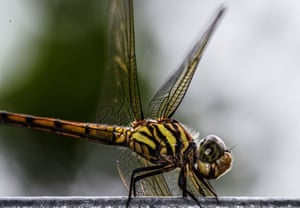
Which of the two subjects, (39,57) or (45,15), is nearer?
(39,57)

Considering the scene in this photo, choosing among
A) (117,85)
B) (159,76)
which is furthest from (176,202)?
(159,76)

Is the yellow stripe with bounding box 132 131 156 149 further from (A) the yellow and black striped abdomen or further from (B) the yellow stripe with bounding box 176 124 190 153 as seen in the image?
(B) the yellow stripe with bounding box 176 124 190 153

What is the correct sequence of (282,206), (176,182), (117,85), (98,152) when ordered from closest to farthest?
(282,206) → (176,182) → (117,85) → (98,152)

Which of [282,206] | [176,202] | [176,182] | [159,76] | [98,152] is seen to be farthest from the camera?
[159,76]

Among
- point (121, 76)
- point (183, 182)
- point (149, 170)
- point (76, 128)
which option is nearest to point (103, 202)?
point (183, 182)

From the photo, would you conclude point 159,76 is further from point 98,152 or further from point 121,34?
point 121,34

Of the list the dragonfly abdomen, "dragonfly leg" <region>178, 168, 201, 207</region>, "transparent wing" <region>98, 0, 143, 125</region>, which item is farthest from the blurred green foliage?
"dragonfly leg" <region>178, 168, 201, 207</region>

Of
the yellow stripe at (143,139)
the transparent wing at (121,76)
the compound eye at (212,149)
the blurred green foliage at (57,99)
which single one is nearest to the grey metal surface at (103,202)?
the compound eye at (212,149)
